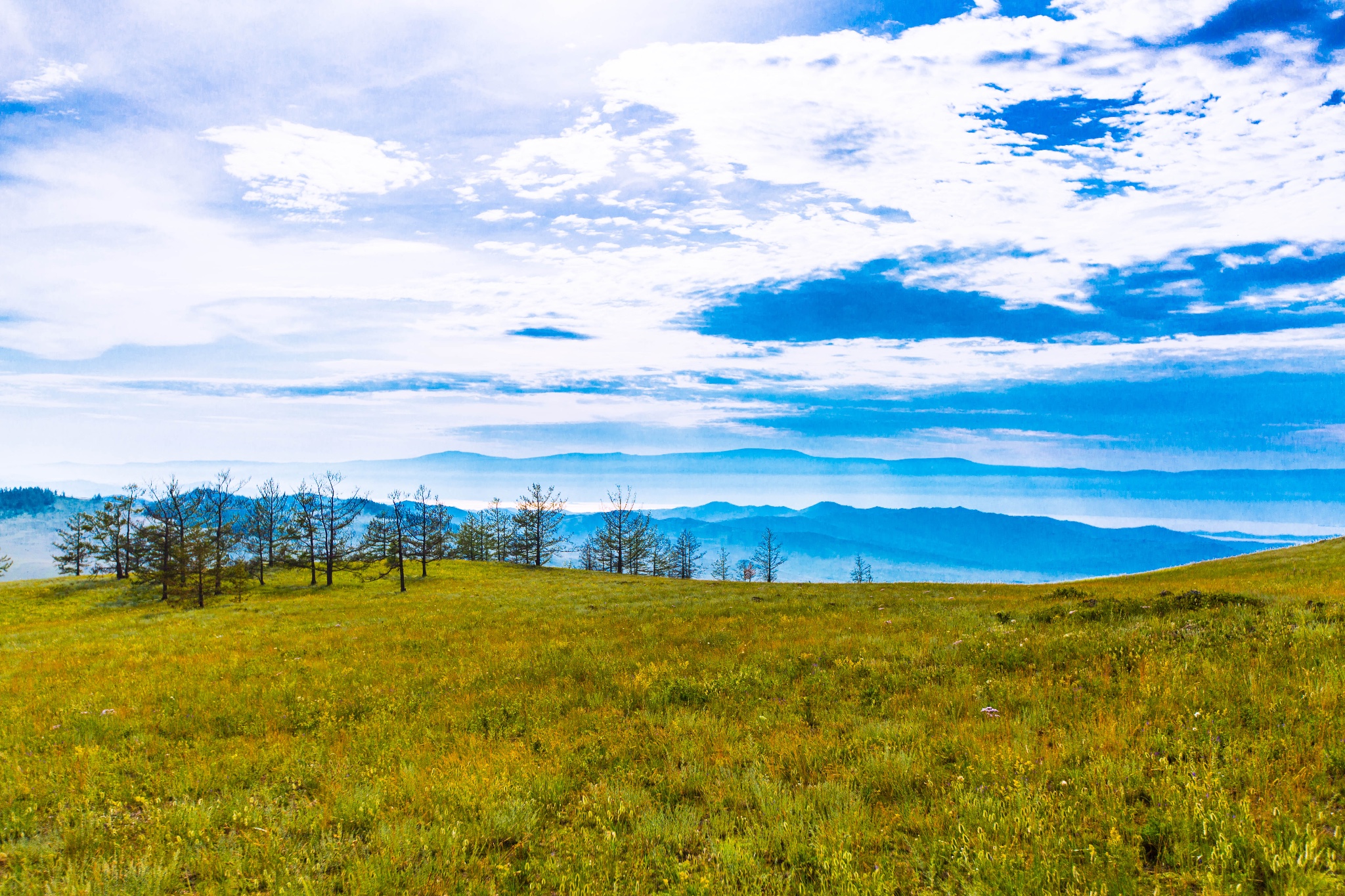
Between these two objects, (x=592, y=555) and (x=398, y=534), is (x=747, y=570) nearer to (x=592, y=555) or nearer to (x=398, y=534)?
(x=592, y=555)

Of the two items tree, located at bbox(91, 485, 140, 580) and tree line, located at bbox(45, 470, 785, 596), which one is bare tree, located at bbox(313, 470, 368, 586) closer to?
tree line, located at bbox(45, 470, 785, 596)

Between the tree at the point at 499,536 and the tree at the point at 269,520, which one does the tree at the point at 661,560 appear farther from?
the tree at the point at 269,520

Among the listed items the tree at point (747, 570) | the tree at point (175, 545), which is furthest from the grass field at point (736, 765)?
the tree at point (747, 570)

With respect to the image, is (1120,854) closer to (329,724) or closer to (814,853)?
(814,853)

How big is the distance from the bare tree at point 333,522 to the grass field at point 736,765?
57.4 metres

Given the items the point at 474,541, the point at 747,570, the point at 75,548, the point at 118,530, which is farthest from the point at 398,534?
the point at 747,570

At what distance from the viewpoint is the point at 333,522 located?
70.1 m

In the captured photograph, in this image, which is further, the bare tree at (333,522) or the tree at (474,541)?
the tree at (474,541)

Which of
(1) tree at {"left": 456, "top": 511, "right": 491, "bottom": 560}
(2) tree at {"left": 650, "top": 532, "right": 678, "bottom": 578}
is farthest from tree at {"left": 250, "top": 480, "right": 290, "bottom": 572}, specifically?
(2) tree at {"left": 650, "top": 532, "right": 678, "bottom": 578}

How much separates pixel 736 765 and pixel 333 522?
7644 cm

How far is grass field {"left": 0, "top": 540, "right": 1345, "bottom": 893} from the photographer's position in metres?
4.92

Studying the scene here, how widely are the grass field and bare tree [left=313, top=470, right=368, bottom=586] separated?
Result: 2258 inches

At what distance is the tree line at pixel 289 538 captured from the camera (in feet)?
183

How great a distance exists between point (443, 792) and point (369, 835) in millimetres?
970
